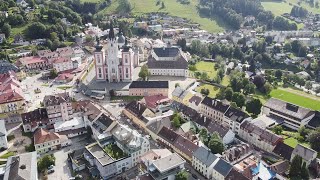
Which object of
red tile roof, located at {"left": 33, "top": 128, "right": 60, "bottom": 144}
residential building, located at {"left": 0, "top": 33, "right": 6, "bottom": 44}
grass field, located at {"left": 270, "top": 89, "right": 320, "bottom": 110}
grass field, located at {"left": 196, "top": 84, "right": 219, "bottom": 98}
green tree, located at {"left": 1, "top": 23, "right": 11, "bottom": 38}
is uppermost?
green tree, located at {"left": 1, "top": 23, "right": 11, "bottom": 38}

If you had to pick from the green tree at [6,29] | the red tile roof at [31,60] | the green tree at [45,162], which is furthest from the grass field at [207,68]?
the green tree at [6,29]

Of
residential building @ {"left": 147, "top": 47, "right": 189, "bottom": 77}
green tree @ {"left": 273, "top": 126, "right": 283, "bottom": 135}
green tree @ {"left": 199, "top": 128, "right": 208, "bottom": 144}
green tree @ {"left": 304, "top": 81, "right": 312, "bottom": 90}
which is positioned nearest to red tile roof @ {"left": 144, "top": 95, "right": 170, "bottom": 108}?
green tree @ {"left": 199, "top": 128, "right": 208, "bottom": 144}

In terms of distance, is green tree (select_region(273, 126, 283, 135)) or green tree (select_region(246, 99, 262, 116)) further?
green tree (select_region(246, 99, 262, 116))

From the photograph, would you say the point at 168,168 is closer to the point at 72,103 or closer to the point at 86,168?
the point at 86,168

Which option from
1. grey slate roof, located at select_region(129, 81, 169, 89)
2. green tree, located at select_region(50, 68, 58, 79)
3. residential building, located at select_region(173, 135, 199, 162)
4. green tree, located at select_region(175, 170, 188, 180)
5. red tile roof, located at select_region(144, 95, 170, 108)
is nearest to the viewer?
green tree, located at select_region(175, 170, 188, 180)

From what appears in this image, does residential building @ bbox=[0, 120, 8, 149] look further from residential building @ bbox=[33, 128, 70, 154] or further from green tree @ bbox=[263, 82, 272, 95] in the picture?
green tree @ bbox=[263, 82, 272, 95]

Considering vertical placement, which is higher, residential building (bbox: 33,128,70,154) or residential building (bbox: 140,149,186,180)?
residential building (bbox: 140,149,186,180)

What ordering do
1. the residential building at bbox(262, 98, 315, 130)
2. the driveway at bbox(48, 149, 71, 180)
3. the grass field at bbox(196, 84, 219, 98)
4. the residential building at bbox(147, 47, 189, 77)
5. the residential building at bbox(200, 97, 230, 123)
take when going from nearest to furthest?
the driveway at bbox(48, 149, 71, 180)
the residential building at bbox(200, 97, 230, 123)
the residential building at bbox(262, 98, 315, 130)
the grass field at bbox(196, 84, 219, 98)
the residential building at bbox(147, 47, 189, 77)
